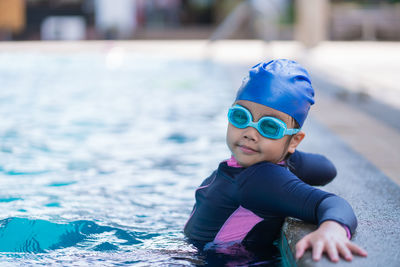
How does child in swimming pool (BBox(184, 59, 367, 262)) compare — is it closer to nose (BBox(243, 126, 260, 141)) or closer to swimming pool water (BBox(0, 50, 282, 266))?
nose (BBox(243, 126, 260, 141))

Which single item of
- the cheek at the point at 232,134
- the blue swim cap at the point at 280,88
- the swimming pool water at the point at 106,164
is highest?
the blue swim cap at the point at 280,88

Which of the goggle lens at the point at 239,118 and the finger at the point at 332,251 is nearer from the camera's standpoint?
the finger at the point at 332,251

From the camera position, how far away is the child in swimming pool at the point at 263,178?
2221 millimetres

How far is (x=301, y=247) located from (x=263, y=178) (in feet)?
1.15

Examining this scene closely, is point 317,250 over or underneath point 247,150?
underneath

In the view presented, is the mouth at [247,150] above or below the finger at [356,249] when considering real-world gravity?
above

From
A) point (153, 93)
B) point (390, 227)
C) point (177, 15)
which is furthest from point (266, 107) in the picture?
point (177, 15)

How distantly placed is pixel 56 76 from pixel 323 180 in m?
8.58

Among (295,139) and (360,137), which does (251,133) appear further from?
(360,137)

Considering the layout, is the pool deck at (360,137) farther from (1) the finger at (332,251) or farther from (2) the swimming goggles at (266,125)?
(2) the swimming goggles at (266,125)

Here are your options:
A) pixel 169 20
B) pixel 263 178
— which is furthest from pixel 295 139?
pixel 169 20

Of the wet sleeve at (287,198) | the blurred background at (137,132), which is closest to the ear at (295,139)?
the wet sleeve at (287,198)

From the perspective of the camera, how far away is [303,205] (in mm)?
2209

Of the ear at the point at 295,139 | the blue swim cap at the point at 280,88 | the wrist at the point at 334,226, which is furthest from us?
the ear at the point at 295,139
